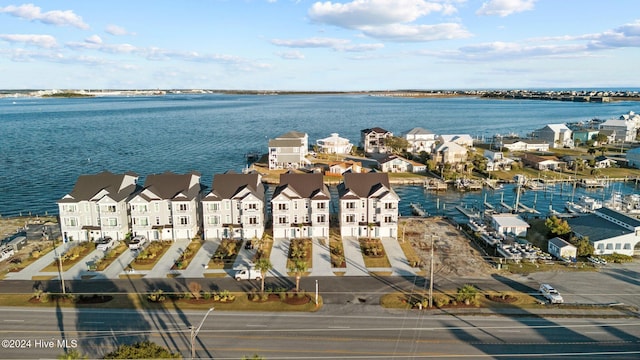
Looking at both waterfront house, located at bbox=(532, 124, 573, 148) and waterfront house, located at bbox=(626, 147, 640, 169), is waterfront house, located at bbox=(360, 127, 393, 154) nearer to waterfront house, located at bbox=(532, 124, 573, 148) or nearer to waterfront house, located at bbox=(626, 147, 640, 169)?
waterfront house, located at bbox=(532, 124, 573, 148)

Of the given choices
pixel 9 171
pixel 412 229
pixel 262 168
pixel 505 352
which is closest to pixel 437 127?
pixel 262 168

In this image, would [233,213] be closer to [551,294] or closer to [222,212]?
[222,212]

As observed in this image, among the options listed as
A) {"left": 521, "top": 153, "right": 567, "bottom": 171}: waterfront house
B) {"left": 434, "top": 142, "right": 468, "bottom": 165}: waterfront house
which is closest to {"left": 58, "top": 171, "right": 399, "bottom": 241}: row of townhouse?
{"left": 434, "top": 142, "right": 468, "bottom": 165}: waterfront house

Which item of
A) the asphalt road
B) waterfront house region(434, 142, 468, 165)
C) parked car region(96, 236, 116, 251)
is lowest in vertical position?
the asphalt road

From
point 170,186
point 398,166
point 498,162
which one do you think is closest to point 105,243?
point 170,186

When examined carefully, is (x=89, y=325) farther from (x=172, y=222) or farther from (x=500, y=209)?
(x=500, y=209)

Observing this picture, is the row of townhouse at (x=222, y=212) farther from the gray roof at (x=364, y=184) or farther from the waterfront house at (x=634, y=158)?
the waterfront house at (x=634, y=158)
